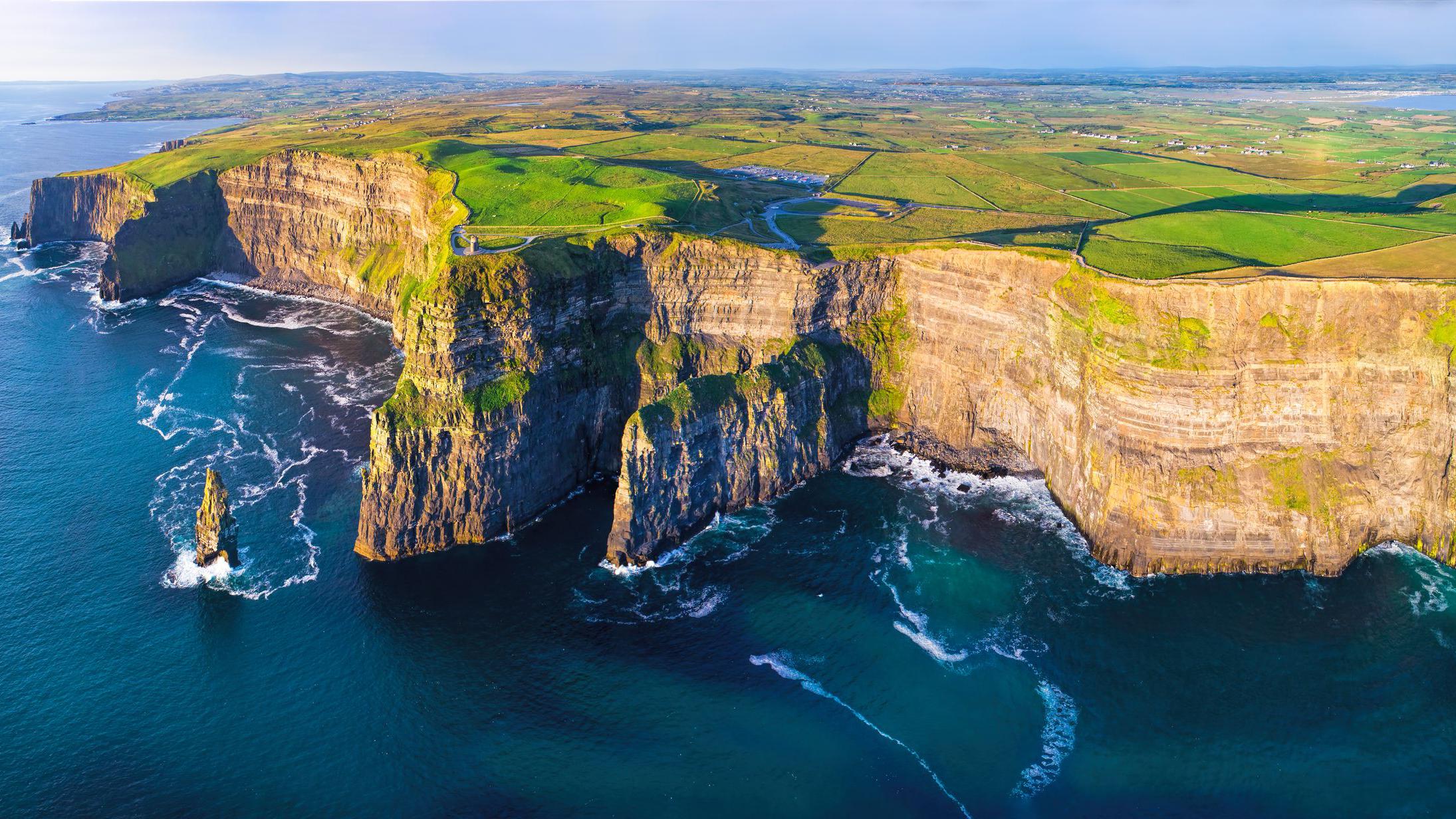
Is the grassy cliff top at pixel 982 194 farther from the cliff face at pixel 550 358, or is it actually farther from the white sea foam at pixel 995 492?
the white sea foam at pixel 995 492

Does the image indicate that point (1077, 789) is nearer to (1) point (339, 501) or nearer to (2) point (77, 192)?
(1) point (339, 501)

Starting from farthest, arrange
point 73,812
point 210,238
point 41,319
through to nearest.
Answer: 1. point 210,238
2. point 41,319
3. point 73,812

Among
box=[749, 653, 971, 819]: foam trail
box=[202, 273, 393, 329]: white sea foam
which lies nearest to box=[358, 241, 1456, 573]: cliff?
box=[749, 653, 971, 819]: foam trail

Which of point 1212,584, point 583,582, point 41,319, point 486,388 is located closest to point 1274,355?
point 1212,584

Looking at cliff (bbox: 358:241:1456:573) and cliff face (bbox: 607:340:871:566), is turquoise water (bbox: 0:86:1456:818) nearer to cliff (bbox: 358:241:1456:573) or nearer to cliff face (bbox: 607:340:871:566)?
cliff face (bbox: 607:340:871:566)

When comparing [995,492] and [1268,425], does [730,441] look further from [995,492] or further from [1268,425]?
[1268,425]
